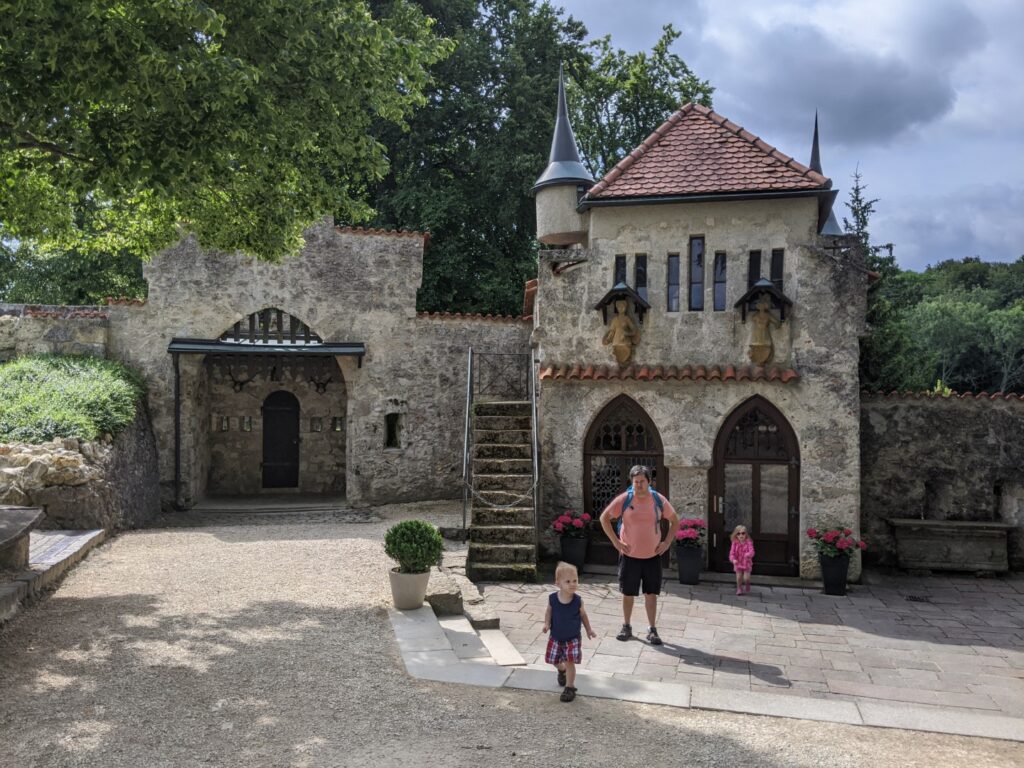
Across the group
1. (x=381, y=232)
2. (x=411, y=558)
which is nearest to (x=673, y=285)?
(x=381, y=232)

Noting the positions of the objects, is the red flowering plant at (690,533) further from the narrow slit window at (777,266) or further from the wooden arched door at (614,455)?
the narrow slit window at (777,266)

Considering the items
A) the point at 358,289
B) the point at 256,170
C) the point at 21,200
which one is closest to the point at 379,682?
the point at 256,170

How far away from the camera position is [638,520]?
8219 mm

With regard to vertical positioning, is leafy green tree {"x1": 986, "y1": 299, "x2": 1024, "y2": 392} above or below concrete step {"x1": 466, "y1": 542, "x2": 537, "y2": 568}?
above

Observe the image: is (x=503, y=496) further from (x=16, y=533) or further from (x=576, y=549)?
(x=16, y=533)

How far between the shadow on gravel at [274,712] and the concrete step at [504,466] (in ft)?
18.9

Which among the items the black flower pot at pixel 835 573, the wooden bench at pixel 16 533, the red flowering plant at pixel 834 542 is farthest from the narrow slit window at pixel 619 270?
the wooden bench at pixel 16 533

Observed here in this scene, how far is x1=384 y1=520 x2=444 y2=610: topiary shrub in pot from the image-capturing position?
813 cm

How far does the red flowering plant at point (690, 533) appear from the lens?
11672 millimetres

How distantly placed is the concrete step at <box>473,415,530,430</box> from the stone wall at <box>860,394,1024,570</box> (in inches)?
236

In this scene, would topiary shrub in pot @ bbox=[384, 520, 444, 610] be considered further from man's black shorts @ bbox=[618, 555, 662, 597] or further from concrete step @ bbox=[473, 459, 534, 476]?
concrete step @ bbox=[473, 459, 534, 476]

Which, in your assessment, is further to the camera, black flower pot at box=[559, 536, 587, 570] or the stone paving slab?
black flower pot at box=[559, 536, 587, 570]

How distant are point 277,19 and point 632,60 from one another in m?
22.8

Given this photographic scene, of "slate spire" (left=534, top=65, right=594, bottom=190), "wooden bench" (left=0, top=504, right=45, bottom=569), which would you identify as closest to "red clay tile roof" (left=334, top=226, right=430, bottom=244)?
"slate spire" (left=534, top=65, right=594, bottom=190)
